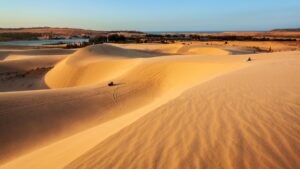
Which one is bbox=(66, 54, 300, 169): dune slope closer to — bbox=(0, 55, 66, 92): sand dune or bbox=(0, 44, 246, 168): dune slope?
bbox=(0, 44, 246, 168): dune slope

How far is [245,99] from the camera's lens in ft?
24.5

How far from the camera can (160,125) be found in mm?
5824

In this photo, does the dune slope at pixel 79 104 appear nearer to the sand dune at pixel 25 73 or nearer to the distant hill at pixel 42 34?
the sand dune at pixel 25 73

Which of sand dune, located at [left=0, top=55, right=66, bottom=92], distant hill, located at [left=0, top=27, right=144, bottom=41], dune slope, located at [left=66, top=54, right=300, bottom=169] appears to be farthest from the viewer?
distant hill, located at [left=0, top=27, right=144, bottom=41]

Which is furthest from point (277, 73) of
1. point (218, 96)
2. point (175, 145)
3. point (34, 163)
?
point (34, 163)

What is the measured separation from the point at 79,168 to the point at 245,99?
4.43 metres

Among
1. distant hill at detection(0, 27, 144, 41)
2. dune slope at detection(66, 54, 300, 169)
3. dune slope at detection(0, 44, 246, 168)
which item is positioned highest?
dune slope at detection(66, 54, 300, 169)

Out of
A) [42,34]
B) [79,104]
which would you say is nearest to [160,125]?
[79,104]

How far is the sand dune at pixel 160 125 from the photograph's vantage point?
4398 mm

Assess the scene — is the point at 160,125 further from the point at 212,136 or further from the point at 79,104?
the point at 79,104

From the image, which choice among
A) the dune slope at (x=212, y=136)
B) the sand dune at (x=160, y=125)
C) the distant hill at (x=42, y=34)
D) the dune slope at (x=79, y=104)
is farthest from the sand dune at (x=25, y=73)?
the distant hill at (x=42, y=34)

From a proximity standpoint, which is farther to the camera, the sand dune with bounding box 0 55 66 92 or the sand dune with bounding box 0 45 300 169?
the sand dune with bounding box 0 55 66 92

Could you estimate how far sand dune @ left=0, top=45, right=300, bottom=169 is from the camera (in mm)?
4398

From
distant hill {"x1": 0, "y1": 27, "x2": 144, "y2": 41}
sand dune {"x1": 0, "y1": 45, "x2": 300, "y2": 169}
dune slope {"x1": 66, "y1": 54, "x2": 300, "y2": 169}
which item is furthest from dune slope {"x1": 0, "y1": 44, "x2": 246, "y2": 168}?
distant hill {"x1": 0, "y1": 27, "x2": 144, "y2": 41}
